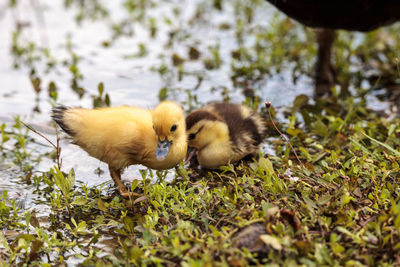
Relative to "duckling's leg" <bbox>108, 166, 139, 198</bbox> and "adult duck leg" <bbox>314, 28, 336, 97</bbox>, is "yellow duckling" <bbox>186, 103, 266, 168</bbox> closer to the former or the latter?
"duckling's leg" <bbox>108, 166, 139, 198</bbox>

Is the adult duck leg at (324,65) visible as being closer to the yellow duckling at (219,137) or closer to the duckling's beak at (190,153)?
the yellow duckling at (219,137)

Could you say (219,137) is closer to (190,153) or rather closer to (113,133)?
(190,153)

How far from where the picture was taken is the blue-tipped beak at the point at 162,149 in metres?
3.23

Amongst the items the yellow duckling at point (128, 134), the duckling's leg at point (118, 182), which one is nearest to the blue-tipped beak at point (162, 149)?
the yellow duckling at point (128, 134)

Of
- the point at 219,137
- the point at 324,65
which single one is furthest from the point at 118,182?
the point at 324,65

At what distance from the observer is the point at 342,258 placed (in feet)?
8.45

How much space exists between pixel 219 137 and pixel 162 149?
0.76 m

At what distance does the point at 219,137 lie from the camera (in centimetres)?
392

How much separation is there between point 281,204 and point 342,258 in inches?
24.9

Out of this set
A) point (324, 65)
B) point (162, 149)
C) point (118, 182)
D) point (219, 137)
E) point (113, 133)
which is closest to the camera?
point (162, 149)

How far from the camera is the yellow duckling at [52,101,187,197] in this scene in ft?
10.8

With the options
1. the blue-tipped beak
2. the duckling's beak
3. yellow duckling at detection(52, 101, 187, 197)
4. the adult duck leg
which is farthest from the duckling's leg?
the adult duck leg

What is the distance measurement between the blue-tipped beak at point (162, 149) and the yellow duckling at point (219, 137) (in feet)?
1.82

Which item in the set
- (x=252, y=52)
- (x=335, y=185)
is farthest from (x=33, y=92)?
(x=335, y=185)
